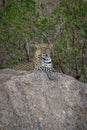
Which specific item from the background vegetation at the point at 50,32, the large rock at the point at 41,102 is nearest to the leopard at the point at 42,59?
the large rock at the point at 41,102

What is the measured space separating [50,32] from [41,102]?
290cm

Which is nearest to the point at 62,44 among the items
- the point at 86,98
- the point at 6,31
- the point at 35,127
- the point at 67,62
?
the point at 67,62

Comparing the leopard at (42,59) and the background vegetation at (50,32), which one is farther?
the background vegetation at (50,32)

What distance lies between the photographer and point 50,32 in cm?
927

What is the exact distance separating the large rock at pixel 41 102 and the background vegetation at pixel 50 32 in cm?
219

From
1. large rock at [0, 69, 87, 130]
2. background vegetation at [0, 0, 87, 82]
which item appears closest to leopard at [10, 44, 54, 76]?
large rock at [0, 69, 87, 130]

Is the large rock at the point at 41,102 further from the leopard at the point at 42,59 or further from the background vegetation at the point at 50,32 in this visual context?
the background vegetation at the point at 50,32

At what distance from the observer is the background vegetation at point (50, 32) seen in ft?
30.1

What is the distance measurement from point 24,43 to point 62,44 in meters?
0.98

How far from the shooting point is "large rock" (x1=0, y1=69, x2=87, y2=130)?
21.1ft

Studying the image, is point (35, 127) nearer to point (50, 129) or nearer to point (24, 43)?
point (50, 129)

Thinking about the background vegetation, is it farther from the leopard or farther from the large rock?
the large rock

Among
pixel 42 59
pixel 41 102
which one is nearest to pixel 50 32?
pixel 42 59

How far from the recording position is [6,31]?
966 cm
